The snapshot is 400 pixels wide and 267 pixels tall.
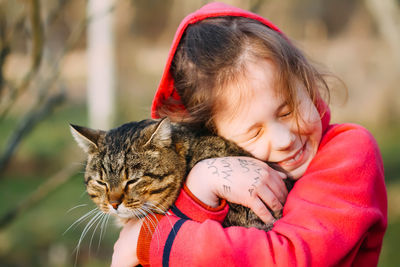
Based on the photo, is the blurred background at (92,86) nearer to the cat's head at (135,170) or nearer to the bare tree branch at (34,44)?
the bare tree branch at (34,44)

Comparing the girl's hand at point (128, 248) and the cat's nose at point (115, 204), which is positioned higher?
the cat's nose at point (115, 204)

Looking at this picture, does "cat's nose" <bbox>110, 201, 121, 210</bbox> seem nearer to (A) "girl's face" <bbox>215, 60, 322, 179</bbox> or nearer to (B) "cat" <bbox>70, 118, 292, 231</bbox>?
(B) "cat" <bbox>70, 118, 292, 231</bbox>

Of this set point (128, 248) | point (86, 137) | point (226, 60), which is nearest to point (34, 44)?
point (86, 137)

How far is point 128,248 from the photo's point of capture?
1501 mm

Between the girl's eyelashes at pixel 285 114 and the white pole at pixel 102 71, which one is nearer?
the girl's eyelashes at pixel 285 114

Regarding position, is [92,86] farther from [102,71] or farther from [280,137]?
[280,137]

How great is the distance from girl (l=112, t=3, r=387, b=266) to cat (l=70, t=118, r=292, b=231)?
0.23 ft

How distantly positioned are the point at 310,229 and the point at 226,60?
2.28 ft

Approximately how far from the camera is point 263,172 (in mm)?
1479

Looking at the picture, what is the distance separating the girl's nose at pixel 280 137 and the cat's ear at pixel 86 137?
30.0 inches

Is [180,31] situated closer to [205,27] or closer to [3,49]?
[205,27]

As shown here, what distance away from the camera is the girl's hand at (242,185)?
1.44 meters

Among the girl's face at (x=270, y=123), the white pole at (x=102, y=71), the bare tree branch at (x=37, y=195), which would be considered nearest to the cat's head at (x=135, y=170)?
the girl's face at (x=270, y=123)

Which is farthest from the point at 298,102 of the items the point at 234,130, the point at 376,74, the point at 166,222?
the point at 376,74
